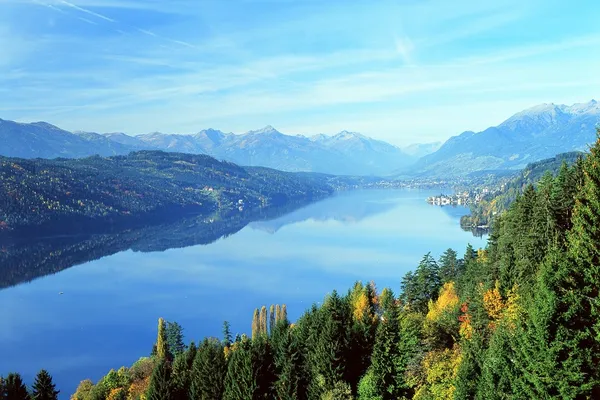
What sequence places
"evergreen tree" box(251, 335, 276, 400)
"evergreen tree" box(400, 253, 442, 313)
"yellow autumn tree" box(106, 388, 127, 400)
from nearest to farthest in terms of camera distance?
"evergreen tree" box(251, 335, 276, 400) < "yellow autumn tree" box(106, 388, 127, 400) < "evergreen tree" box(400, 253, 442, 313)

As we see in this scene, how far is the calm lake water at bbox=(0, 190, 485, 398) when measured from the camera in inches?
2901

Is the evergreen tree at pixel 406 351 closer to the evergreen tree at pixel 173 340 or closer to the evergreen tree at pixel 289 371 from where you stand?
the evergreen tree at pixel 289 371

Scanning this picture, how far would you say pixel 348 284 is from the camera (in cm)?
9588

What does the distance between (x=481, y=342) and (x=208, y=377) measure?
1722 cm

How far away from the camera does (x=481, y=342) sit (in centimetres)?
2295

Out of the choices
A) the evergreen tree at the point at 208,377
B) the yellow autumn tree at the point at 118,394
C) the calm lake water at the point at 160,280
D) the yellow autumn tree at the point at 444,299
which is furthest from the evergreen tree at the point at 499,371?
the calm lake water at the point at 160,280

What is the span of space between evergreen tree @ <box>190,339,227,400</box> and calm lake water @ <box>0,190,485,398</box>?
1286 inches

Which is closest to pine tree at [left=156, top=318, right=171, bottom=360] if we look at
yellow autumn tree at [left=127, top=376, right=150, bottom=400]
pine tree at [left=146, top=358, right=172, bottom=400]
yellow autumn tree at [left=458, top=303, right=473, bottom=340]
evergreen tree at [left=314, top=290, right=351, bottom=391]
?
yellow autumn tree at [left=127, top=376, right=150, bottom=400]

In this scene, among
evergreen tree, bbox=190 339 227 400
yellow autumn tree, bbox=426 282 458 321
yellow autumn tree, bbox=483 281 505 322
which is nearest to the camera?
yellow autumn tree, bbox=483 281 505 322

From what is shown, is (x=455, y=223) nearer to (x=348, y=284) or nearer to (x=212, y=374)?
(x=348, y=284)

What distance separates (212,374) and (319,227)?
521 feet

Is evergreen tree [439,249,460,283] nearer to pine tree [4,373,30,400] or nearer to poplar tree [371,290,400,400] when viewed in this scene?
poplar tree [371,290,400,400]

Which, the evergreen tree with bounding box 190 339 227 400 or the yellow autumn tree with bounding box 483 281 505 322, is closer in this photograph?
the yellow autumn tree with bounding box 483 281 505 322

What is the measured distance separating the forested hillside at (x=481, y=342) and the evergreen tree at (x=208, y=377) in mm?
65
